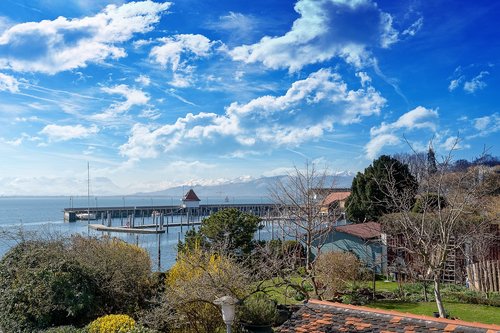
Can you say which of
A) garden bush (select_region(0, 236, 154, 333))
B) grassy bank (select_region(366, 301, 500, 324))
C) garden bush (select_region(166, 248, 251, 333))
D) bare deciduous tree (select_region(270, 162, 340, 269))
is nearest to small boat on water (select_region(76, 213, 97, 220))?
bare deciduous tree (select_region(270, 162, 340, 269))

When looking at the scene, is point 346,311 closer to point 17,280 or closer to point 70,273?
point 70,273

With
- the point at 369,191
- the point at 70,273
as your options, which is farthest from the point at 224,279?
the point at 369,191

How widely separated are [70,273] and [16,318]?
154 centimetres

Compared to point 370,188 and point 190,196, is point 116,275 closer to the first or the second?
point 370,188

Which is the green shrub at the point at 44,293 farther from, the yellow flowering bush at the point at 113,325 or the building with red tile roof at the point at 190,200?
the building with red tile roof at the point at 190,200

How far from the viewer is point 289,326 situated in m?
8.16

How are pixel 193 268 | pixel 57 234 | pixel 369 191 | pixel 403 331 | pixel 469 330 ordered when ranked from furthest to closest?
pixel 369 191 < pixel 57 234 < pixel 193 268 < pixel 403 331 < pixel 469 330

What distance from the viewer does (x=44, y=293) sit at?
10133mm

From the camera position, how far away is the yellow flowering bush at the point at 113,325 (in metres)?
8.47

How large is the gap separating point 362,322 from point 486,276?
11623 mm

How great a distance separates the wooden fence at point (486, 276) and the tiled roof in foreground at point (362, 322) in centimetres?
1102

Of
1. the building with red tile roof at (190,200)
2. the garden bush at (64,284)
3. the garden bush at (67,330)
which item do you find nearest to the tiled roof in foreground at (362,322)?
the garden bush at (64,284)

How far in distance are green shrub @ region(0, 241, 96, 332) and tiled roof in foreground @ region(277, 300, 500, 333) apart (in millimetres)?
5324

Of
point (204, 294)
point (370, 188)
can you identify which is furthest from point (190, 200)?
point (204, 294)
